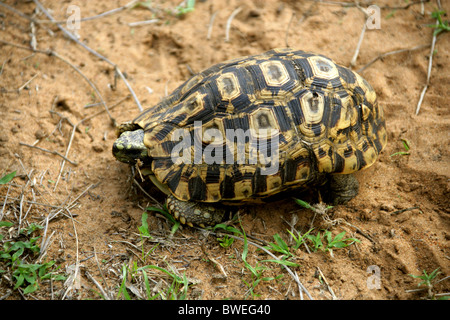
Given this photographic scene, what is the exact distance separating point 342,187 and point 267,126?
0.98 meters

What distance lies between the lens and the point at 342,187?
3.44m

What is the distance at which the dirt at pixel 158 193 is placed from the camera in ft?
9.73

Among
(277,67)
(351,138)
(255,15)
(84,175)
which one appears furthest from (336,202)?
(255,15)

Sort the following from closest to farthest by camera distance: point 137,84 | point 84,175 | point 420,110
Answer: point 84,175 < point 420,110 < point 137,84

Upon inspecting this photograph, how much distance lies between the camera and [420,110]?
411cm

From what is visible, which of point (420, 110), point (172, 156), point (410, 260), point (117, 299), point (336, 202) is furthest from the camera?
point (420, 110)

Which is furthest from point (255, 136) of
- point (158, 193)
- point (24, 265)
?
point (24, 265)

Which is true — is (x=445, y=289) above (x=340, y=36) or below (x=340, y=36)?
below

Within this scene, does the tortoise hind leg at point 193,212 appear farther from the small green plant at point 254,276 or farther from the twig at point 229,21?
the twig at point 229,21

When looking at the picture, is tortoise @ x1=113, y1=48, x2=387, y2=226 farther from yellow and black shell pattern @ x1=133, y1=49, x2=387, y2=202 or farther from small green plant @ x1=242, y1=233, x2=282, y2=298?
small green plant @ x1=242, y1=233, x2=282, y2=298

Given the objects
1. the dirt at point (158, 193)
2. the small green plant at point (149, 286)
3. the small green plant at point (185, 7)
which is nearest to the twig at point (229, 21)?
the dirt at point (158, 193)

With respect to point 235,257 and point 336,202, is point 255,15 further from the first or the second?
point 235,257

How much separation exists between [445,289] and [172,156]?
2.40 meters

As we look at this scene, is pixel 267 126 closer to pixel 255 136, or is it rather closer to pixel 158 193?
pixel 255 136
